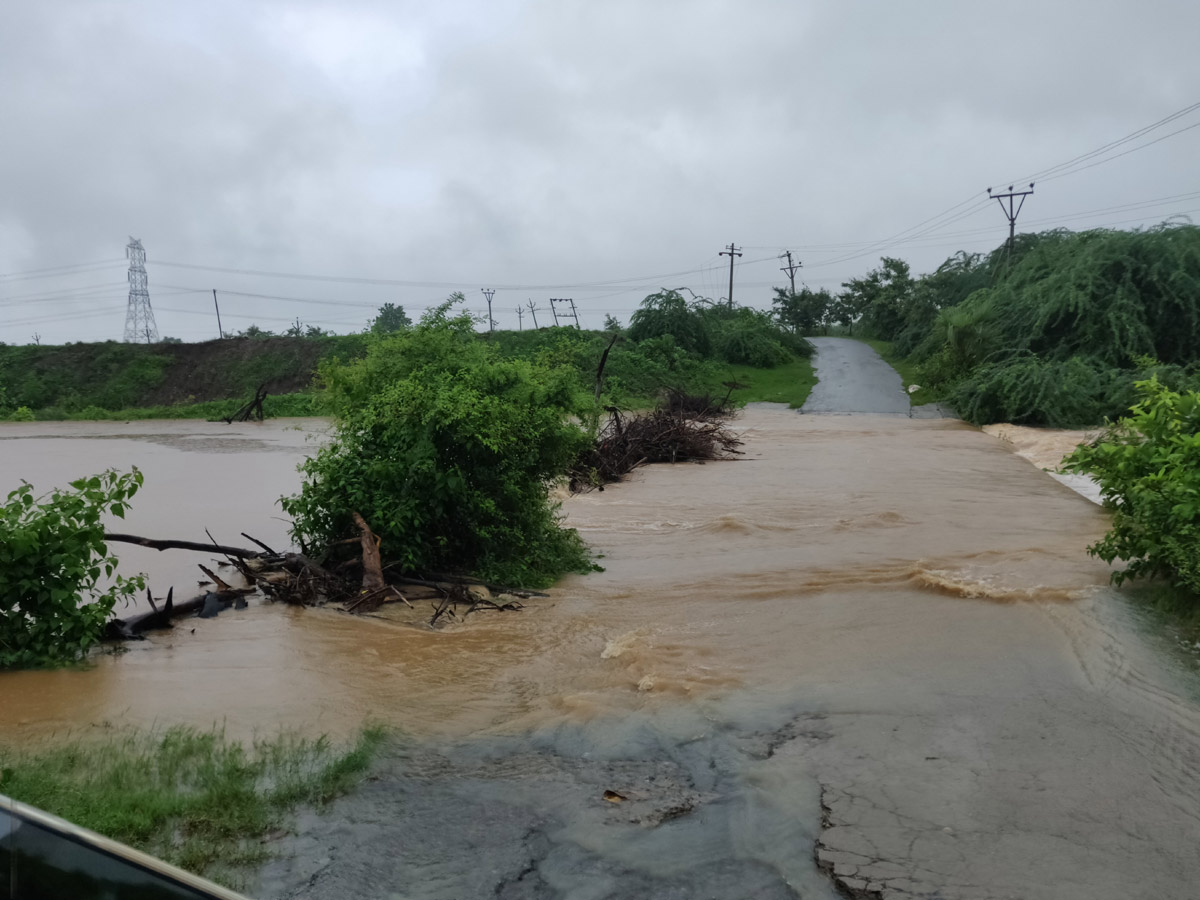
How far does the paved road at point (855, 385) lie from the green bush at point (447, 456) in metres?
24.0

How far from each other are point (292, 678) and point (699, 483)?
11513 millimetres

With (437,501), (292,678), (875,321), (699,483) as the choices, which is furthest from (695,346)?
(292,678)

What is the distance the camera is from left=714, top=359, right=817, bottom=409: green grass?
3624 cm

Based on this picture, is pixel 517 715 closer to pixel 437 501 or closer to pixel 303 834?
pixel 303 834

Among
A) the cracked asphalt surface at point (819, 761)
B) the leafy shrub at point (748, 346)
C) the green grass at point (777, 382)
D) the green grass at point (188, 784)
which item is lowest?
the cracked asphalt surface at point (819, 761)

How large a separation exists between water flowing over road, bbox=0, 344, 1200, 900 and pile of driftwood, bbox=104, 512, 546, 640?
1.08 ft

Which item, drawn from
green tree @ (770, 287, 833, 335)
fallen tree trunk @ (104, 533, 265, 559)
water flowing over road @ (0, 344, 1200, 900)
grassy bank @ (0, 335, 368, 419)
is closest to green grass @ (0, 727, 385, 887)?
water flowing over road @ (0, 344, 1200, 900)

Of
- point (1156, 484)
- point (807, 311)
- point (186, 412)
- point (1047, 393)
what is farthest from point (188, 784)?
point (807, 311)

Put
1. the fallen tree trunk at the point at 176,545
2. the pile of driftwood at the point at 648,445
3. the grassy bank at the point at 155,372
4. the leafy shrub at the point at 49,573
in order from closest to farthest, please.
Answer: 1. the leafy shrub at the point at 49,573
2. the fallen tree trunk at the point at 176,545
3. the pile of driftwood at the point at 648,445
4. the grassy bank at the point at 155,372

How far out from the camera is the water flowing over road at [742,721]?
4102mm

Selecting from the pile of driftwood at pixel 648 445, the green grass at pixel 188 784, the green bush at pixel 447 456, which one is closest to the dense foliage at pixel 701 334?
the pile of driftwood at pixel 648 445

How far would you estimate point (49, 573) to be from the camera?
22.8ft

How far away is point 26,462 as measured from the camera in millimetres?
23344

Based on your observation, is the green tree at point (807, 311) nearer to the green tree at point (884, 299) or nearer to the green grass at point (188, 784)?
the green tree at point (884, 299)
